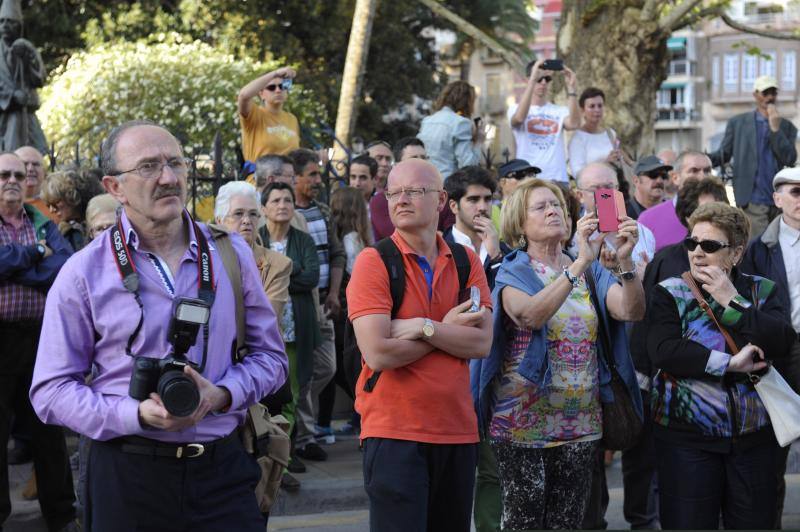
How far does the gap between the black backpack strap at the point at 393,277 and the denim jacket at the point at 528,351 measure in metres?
0.70

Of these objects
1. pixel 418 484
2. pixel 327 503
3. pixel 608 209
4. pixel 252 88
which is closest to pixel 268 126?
pixel 252 88

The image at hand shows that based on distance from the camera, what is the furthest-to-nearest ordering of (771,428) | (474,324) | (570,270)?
1. (771,428)
2. (570,270)
3. (474,324)

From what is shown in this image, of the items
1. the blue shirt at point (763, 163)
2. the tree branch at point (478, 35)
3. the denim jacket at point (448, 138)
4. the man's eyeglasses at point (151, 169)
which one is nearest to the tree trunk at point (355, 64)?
the tree branch at point (478, 35)

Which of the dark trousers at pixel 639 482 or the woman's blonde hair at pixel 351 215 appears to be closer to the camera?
the dark trousers at pixel 639 482

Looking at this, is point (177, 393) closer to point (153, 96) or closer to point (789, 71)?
point (153, 96)

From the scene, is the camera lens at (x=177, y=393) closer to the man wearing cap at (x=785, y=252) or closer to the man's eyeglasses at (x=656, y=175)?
the man wearing cap at (x=785, y=252)

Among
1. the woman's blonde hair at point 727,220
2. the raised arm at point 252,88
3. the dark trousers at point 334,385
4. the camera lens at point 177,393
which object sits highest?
the raised arm at point 252,88

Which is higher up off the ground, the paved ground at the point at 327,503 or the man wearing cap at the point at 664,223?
the man wearing cap at the point at 664,223

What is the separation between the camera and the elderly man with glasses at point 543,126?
10133mm

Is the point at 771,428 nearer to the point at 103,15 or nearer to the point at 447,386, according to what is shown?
the point at 447,386

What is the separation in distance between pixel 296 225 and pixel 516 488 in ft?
10.6

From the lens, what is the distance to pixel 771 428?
5.40 meters

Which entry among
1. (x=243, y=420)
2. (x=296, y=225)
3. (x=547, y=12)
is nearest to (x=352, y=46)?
(x=296, y=225)

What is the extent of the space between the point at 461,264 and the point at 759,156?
8.31 metres
